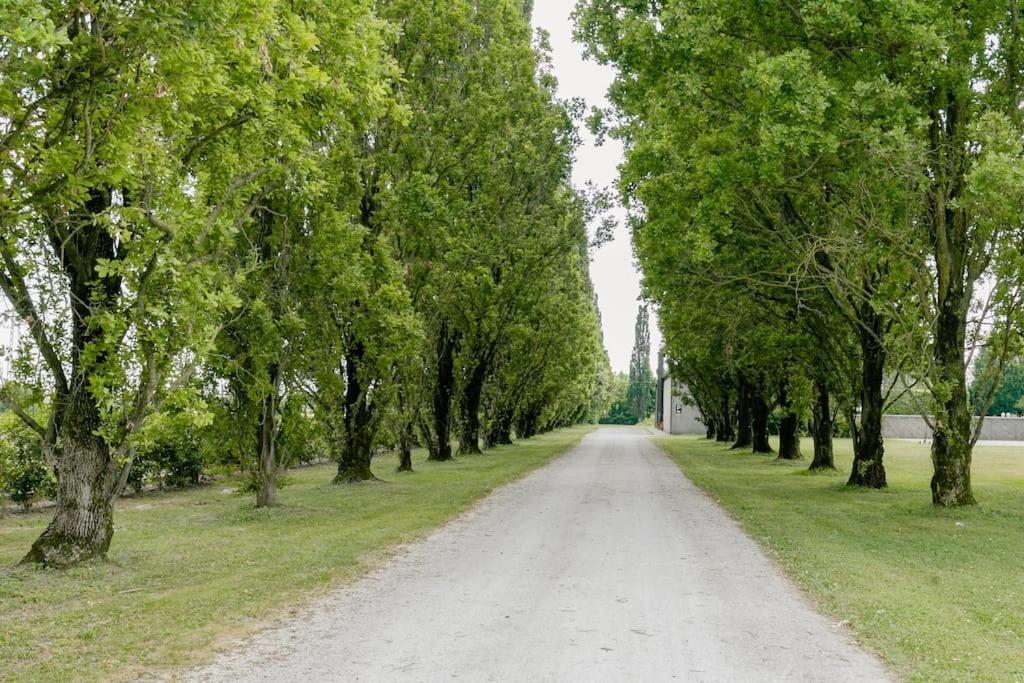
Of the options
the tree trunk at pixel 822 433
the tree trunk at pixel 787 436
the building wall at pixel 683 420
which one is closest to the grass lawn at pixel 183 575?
the tree trunk at pixel 822 433

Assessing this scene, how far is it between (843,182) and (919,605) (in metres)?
9.32

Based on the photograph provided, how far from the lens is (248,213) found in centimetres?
1233

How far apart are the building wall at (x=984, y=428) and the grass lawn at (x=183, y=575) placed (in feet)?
198

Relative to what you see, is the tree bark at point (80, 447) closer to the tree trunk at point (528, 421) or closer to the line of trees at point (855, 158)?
the line of trees at point (855, 158)

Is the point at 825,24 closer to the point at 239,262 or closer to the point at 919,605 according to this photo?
the point at 919,605

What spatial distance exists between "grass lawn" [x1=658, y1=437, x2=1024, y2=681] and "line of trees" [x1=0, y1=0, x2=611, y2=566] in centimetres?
720

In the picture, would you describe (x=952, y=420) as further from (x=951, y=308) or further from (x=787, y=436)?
(x=787, y=436)

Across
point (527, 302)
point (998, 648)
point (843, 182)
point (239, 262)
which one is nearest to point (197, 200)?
point (239, 262)

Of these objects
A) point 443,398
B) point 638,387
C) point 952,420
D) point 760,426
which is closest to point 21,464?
point 952,420

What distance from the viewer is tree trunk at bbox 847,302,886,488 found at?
2080 cm

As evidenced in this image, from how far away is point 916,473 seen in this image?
28172mm

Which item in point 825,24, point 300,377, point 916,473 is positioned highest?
point 825,24

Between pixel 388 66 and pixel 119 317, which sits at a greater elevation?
pixel 388 66

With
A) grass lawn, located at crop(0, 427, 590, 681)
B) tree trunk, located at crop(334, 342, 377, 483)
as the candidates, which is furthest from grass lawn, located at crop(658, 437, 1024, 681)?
tree trunk, located at crop(334, 342, 377, 483)
